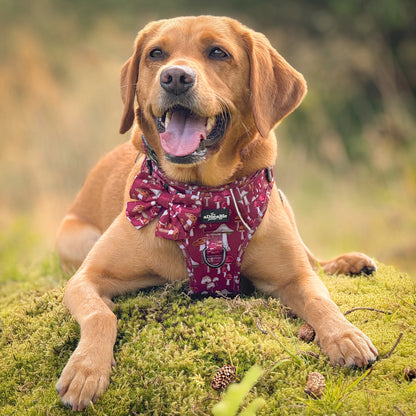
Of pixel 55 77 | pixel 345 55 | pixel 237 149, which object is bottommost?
pixel 55 77

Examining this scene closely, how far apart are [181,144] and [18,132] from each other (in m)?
6.11

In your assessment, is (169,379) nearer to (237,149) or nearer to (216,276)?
(216,276)

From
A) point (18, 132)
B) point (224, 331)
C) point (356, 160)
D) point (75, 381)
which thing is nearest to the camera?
point (75, 381)

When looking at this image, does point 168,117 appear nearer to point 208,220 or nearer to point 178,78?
point 178,78

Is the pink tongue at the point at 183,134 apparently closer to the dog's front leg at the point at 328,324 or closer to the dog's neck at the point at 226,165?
the dog's neck at the point at 226,165

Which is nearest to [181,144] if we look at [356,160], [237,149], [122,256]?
[237,149]

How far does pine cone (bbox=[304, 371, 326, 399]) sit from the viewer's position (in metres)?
2.45

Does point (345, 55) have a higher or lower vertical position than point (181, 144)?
higher

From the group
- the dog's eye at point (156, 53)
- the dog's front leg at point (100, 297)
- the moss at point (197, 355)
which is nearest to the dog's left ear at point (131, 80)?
the dog's eye at point (156, 53)

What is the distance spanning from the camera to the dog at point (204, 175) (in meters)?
3.12

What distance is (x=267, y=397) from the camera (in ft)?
8.25

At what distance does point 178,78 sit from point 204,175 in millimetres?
630

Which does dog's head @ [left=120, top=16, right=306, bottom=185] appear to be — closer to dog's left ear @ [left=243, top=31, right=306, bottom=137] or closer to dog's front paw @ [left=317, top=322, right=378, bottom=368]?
dog's left ear @ [left=243, top=31, right=306, bottom=137]

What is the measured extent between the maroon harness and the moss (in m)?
0.17
